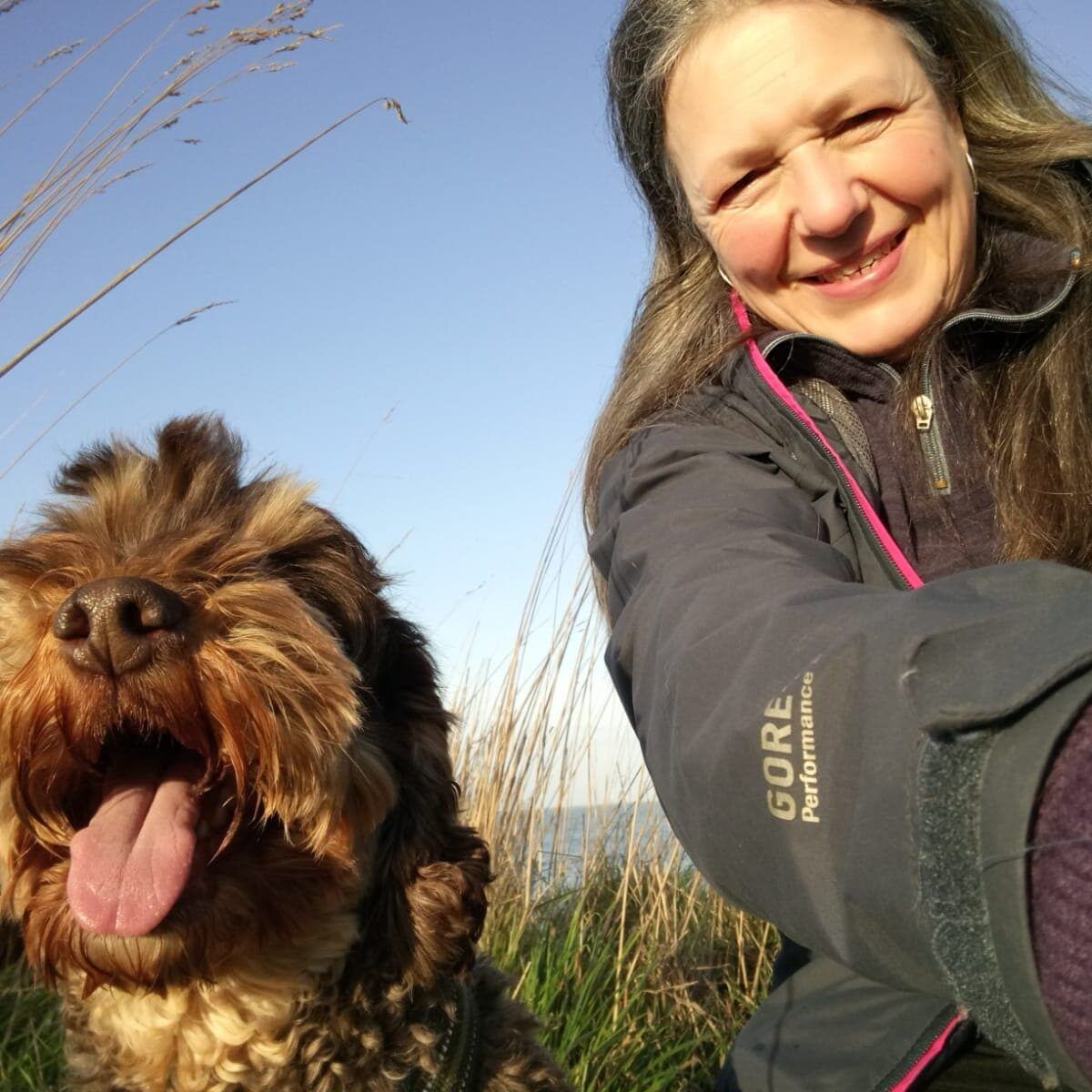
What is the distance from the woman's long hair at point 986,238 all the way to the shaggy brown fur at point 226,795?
0.71 m

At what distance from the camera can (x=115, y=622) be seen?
6.50 ft

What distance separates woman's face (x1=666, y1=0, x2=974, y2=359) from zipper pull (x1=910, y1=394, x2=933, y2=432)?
0.19 m

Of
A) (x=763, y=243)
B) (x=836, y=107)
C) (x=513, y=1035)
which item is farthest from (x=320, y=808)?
(x=836, y=107)

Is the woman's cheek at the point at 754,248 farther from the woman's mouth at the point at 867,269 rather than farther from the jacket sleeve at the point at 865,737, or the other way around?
the jacket sleeve at the point at 865,737

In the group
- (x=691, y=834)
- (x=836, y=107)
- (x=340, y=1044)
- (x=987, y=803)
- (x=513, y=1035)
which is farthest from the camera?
(x=513, y=1035)

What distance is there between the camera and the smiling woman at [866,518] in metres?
0.80

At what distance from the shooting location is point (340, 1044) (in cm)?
246

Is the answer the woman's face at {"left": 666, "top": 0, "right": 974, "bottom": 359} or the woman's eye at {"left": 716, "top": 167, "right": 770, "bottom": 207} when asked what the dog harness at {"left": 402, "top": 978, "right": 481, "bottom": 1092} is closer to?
the woman's face at {"left": 666, "top": 0, "right": 974, "bottom": 359}

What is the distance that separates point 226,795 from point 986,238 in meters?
1.92

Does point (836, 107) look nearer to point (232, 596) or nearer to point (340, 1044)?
point (232, 596)

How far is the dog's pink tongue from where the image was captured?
206 centimetres

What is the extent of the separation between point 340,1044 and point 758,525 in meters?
1.55

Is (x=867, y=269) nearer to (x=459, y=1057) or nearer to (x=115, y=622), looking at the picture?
(x=115, y=622)

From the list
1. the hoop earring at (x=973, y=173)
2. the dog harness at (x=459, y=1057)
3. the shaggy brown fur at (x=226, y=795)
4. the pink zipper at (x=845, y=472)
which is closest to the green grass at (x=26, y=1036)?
the shaggy brown fur at (x=226, y=795)
